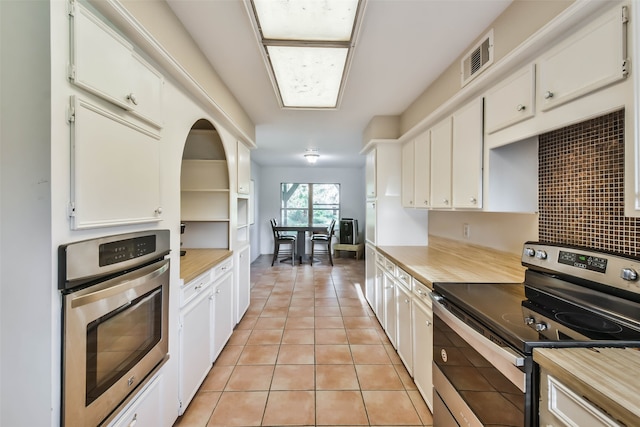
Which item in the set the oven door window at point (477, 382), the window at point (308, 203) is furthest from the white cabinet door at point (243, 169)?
the window at point (308, 203)

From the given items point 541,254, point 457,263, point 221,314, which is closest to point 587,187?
point 541,254

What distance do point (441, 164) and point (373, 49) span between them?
1.01m

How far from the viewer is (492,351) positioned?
0.99 meters

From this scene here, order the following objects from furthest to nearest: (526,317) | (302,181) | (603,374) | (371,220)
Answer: (302,181)
(371,220)
(526,317)
(603,374)

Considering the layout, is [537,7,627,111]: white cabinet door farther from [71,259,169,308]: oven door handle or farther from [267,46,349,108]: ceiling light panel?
[71,259,169,308]: oven door handle

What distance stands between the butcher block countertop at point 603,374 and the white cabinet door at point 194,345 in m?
1.74

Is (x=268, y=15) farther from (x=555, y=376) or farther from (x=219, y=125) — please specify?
(x=555, y=376)

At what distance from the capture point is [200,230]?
2.71 m

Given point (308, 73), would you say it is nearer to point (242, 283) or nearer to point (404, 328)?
point (404, 328)

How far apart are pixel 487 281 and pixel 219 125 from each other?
230 centimetres

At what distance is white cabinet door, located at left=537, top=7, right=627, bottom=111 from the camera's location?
2.96 feet

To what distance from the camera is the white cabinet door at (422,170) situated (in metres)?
2.39

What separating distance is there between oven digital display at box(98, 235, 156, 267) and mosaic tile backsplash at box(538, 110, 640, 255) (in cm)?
211

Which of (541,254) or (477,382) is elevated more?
(541,254)
